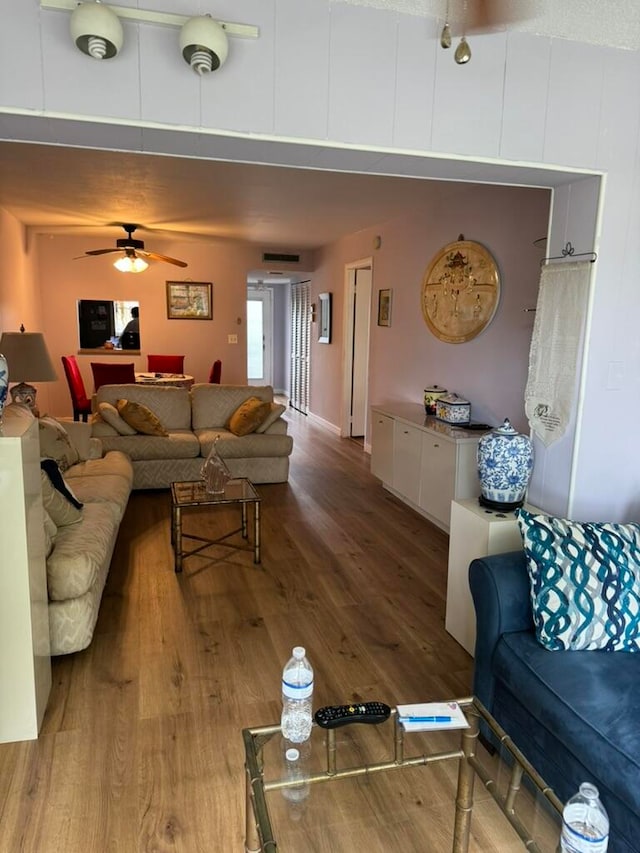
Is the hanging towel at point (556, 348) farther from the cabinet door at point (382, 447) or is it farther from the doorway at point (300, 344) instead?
the doorway at point (300, 344)

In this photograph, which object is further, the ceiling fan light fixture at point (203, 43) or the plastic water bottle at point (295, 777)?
the ceiling fan light fixture at point (203, 43)

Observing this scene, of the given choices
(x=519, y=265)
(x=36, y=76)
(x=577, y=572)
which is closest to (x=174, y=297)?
(x=519, y=265)

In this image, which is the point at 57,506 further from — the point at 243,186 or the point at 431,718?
the point at 243,186

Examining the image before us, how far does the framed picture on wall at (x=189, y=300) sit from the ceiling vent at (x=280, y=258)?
0.87 metres

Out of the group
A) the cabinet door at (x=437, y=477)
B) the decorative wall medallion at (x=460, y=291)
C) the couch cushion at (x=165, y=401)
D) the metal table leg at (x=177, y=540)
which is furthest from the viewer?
the couch cushion at (x=165, y=401)

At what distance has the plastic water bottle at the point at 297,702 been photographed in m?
1.54

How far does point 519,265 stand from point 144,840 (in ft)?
12.0

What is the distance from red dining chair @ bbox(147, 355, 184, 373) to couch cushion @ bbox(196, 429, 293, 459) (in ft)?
9.12

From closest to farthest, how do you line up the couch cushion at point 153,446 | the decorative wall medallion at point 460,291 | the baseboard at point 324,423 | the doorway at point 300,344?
the decorative wall medallion at point 460,291
the couch cushion at point 153,446
the baseboard at point 324,423
the doorway at point 300,344

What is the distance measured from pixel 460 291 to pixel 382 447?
4.94ft

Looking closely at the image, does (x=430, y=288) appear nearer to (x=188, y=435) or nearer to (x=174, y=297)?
(x=188, y=435)

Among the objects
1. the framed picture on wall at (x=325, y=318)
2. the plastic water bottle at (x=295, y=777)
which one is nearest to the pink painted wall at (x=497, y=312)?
the framed picture on wall at (x=325, y=318)

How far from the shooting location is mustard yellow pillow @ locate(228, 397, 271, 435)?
5215mm

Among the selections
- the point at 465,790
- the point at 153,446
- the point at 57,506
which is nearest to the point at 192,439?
the point at 153,446
